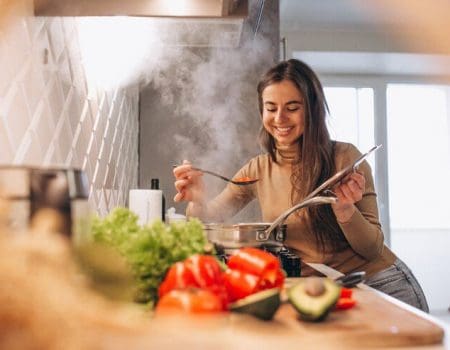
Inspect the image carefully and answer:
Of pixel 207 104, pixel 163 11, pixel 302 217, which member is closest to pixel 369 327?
pixel 163 11

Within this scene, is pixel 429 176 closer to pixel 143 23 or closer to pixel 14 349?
pixel 143 23

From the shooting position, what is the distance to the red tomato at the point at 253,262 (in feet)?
2.75

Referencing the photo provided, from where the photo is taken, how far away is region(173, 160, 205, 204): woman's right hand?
5.61 ft

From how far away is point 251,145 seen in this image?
2.67m

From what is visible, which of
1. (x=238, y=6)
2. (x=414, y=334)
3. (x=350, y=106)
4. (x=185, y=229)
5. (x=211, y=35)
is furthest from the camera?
(x=350, y=106)

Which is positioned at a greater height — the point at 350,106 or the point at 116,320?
the point at 350,106

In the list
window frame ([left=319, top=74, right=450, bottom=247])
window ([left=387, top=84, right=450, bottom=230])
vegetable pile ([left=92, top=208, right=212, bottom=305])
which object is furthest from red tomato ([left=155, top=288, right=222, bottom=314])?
window ([left=387, top=84, right=450, bottom=230])

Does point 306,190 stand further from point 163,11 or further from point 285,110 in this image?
point 163,11

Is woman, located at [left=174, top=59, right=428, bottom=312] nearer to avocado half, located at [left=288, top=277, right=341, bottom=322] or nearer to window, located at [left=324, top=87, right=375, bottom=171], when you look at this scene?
avocado half, located at [left=288, top=277, right=341, bottom=322]

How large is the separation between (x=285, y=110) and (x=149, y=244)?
1.12m

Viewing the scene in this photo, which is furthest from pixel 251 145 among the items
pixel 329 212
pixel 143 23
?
pixel 143 23

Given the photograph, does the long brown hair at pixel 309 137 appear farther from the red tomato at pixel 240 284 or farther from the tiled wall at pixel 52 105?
the red tomato at pixel 240 284

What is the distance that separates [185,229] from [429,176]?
4134 mm

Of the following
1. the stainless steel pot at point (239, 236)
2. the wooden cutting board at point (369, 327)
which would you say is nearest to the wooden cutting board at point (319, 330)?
the wooden cutting board at point (369, 327)
